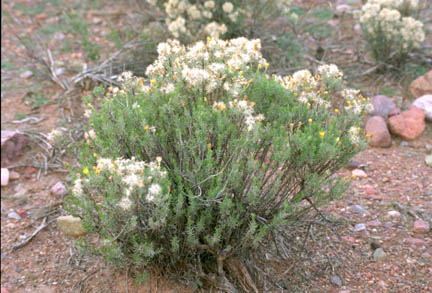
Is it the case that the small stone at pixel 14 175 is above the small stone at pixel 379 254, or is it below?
below

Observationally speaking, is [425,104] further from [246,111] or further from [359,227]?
[246,111]

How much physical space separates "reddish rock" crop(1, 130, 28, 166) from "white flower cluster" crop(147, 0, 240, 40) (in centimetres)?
229

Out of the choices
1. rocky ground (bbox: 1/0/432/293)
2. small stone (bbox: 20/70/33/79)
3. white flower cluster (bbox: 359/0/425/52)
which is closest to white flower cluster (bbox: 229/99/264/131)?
rocky ground (bbox: 1/0/432/293)

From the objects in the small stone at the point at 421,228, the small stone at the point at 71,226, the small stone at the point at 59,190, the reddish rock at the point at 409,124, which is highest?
the reddish rock at the point at 409,124

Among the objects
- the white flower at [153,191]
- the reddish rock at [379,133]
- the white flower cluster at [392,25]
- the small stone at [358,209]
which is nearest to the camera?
the white flower at [153,191]

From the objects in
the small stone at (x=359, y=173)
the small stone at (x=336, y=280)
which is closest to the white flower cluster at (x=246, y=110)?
the small stone at (x=336, y=280)

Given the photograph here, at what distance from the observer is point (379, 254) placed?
Result: 367cm

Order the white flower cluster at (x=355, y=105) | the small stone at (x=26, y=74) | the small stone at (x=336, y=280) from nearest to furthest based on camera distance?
the white flower cluster at (x=355, y=105) → the small stone at (x=336, y=280) → the small stone at (x=26, y=74)

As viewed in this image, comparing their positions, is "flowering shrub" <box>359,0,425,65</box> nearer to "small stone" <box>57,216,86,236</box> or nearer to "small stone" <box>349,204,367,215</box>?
"small stone" <box>349,204,367,215</box>

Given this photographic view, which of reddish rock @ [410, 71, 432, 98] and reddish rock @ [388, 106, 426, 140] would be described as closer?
reddish rock @ [388, 106, 426, 140]

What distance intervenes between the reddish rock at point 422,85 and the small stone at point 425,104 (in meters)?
0.20

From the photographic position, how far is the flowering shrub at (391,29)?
591cm

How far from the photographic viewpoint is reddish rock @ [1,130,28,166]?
5.55 meters

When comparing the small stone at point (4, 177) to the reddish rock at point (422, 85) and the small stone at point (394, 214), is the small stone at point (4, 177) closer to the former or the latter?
the small stone at point (394, 214)
